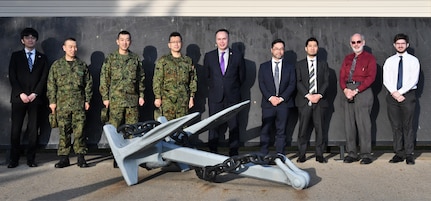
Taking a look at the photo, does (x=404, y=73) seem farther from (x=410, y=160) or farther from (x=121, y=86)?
(x=121, y=86)

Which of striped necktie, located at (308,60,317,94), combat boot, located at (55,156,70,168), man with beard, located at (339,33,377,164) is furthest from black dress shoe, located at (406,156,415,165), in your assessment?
combat boot, located at (55,156,70,168)

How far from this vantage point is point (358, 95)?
5.95m

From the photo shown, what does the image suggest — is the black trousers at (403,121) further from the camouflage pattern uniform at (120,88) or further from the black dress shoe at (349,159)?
the camouflage pattern uniform at (120,88)

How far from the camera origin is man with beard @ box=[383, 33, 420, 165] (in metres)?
5.85

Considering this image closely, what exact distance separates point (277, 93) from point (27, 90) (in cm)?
305

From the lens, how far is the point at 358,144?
21.0 feet

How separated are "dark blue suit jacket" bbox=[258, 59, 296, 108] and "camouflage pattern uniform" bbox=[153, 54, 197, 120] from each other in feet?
3.13

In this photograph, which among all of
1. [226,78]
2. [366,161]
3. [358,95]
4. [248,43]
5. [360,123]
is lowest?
[366,161]

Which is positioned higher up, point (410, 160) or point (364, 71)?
point (364, 71)

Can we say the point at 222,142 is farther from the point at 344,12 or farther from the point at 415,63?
the point at 344,12

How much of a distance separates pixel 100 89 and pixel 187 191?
1938mm

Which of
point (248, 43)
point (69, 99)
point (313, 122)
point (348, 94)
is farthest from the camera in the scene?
point (248, 43)

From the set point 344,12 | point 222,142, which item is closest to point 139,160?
point 222,142

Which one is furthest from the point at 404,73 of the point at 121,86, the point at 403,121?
the point at 121,86
